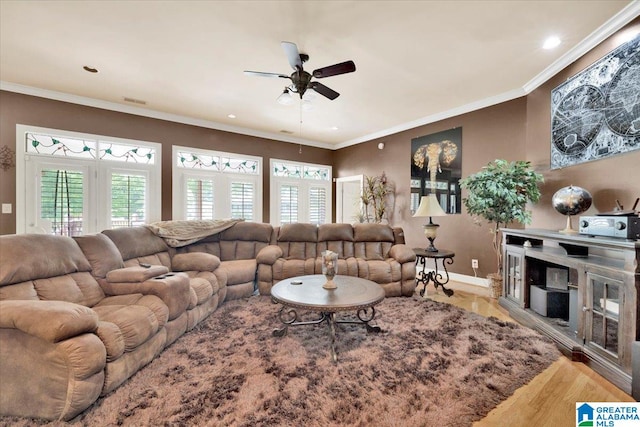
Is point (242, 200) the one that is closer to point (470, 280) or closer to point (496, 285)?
point (470, 280)

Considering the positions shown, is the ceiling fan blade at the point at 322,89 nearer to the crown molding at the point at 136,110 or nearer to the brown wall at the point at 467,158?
the brown wall at the point at 467,158

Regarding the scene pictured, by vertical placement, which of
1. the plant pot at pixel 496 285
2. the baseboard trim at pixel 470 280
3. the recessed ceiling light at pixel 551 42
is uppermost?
the recessed ceiling light at pixel 551 42

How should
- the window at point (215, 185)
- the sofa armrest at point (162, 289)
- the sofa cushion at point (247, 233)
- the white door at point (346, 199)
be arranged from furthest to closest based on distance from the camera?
the white door at point (346, 199) < the window at point (215, 185) < the sofa cushion at point (247, 233) < the sofa armrest at point (162, 289)

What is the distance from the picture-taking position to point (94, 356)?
148cm

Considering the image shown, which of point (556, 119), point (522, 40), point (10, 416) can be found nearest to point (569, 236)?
point (556, 119)

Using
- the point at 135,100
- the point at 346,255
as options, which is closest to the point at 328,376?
the point at 346,255

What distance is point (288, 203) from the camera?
21.3 ft

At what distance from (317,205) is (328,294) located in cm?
472

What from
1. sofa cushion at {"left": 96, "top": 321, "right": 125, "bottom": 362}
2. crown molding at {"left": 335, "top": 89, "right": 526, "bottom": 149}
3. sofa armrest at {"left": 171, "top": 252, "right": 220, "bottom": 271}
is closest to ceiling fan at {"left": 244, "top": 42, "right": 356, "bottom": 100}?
sofa armrest at {"left": 171, "top": 252, "right": 220, "bottom": 271}

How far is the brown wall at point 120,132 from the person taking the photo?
12.4 ft

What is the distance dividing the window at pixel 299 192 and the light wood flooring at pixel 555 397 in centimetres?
513

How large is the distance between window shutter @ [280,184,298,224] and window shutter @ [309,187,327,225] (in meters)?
0.44

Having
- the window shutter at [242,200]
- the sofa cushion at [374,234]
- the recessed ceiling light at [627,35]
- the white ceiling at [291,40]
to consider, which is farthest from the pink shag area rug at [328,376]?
the window shutter at [242,200]

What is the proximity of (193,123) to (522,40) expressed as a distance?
16.7 feet
